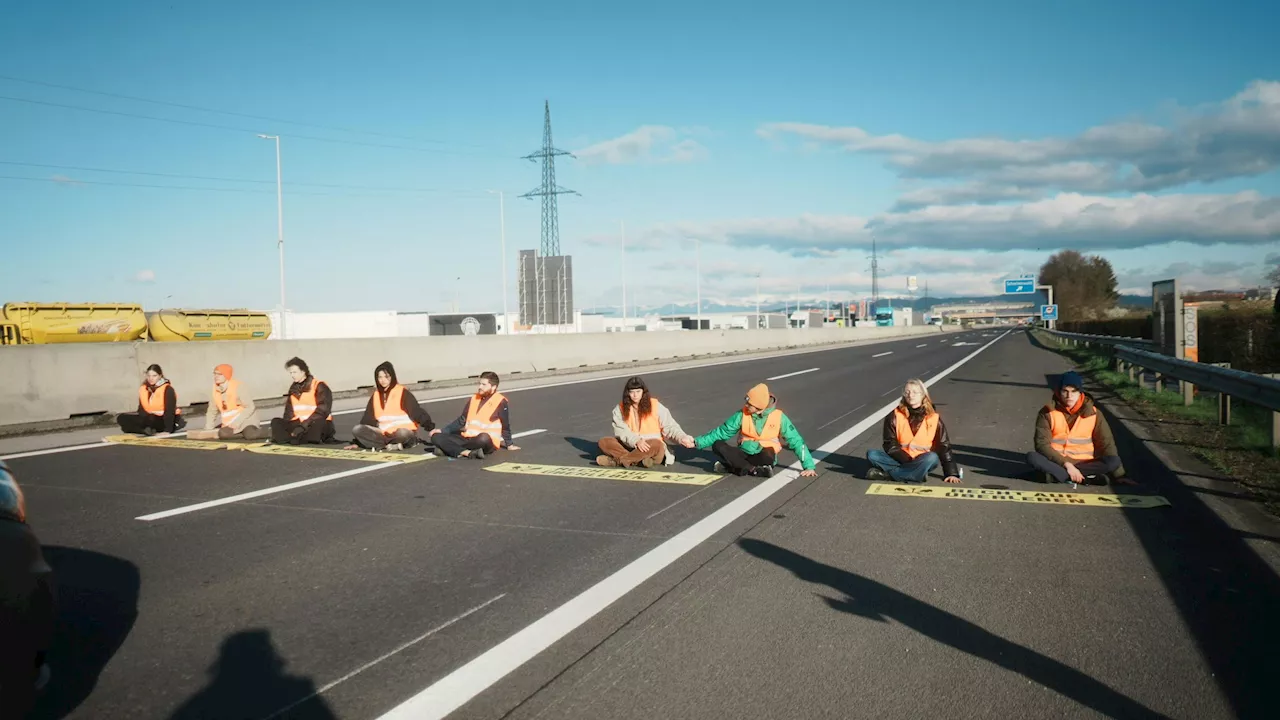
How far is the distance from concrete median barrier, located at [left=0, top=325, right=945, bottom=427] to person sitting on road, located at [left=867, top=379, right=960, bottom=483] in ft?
41.8

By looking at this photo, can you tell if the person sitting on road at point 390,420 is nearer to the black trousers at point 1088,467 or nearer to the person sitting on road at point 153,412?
the person sitting on road at point 153,412

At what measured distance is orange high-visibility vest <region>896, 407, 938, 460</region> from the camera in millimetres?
9555

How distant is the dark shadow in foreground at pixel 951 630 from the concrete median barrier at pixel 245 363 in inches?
514

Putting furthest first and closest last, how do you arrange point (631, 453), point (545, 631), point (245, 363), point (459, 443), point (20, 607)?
point (245, 363) → point (459, 443) → point (631, 453) → point (545, 631) → point (20, 607)

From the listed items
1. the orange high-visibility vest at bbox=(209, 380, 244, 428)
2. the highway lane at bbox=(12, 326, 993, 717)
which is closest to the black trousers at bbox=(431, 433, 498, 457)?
the highway lane at bbox=(12, 326, 993, 717)

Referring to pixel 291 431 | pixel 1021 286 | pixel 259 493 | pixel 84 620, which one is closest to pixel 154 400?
pixel 291 431

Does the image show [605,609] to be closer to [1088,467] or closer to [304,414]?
[1088,467]

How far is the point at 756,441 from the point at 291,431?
20.9 ft

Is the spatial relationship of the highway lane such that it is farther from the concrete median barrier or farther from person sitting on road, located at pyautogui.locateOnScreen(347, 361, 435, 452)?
the concrete median barrier

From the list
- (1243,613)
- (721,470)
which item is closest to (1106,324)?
(721,470)

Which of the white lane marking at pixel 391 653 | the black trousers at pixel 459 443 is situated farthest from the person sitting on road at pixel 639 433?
the white lane marking at pixel 391 653

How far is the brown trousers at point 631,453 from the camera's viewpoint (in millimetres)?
10328

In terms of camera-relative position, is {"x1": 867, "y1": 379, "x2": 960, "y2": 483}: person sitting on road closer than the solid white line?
No

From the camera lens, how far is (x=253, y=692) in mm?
4070
